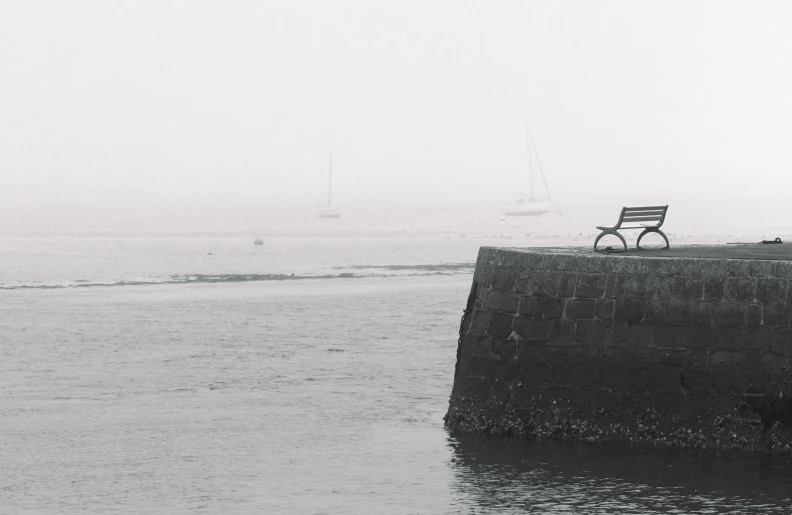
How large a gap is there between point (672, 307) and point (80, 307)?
24124 millimetres

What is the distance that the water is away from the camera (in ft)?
42.4

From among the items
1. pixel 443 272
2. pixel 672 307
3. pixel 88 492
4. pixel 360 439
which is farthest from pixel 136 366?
pixel 443 272

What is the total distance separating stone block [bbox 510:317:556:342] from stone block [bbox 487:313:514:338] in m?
0.11

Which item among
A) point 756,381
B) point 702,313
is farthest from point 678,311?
point 756,381

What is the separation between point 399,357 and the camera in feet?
78.7

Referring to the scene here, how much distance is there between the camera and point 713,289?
1439cm

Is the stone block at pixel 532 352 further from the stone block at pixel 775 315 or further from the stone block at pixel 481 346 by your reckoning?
the stone block at pixel 775 315

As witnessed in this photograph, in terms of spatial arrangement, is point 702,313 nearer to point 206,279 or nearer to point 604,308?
point 604,308

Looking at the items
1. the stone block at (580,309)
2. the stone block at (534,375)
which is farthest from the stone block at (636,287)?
the stone block at (534,375)

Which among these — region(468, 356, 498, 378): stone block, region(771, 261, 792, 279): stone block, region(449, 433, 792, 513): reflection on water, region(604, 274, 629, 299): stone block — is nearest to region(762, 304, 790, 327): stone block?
region(771, 261, 792, 279): stone block

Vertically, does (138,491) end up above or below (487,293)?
below

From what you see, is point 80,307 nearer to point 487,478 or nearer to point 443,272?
point 443,272

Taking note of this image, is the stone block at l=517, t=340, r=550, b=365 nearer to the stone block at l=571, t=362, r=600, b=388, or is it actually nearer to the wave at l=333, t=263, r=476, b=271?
the stone block at l=571, t=362, r=600, b=388

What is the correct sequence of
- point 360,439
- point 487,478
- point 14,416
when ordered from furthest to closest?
point 14,416
point 360,439
point 487,478
